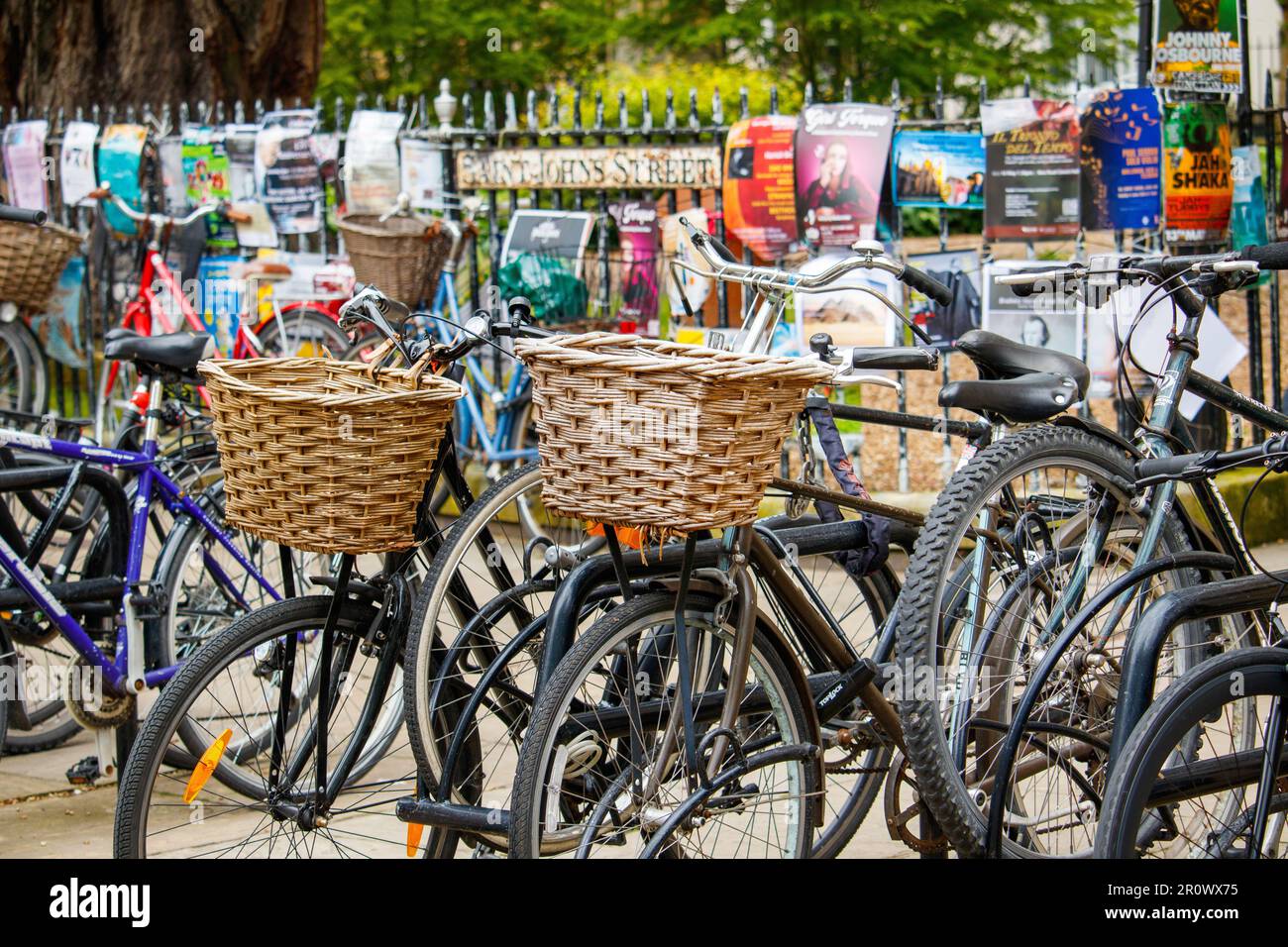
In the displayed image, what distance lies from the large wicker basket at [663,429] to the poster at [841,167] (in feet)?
12.3

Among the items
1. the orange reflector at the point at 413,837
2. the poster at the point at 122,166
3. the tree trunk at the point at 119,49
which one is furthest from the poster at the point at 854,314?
the tree trunk at the point at 119,49

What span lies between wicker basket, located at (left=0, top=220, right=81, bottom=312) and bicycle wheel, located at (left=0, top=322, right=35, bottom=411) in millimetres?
342

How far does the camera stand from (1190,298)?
3.43 meters

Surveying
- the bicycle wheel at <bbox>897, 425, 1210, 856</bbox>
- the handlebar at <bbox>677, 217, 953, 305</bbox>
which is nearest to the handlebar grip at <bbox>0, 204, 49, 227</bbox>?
the handlebar at <bbox>677, 217, 953, 305</bbox>

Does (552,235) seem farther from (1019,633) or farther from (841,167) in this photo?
(1019,633)

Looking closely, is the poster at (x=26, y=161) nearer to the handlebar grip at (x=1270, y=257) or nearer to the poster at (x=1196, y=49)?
the poster at (x=1196, y=49)

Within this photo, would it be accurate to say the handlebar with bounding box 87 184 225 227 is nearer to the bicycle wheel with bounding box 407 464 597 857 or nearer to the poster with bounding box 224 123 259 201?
the poster with bounding box 224 123 259 201

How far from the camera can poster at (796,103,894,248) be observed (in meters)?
6.42

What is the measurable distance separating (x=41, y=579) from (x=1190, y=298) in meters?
3.15

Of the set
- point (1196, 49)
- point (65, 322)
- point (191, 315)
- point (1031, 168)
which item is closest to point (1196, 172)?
point (1196, 49)

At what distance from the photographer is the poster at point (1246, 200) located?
645 centimetres

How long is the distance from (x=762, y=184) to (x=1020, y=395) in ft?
11.6
